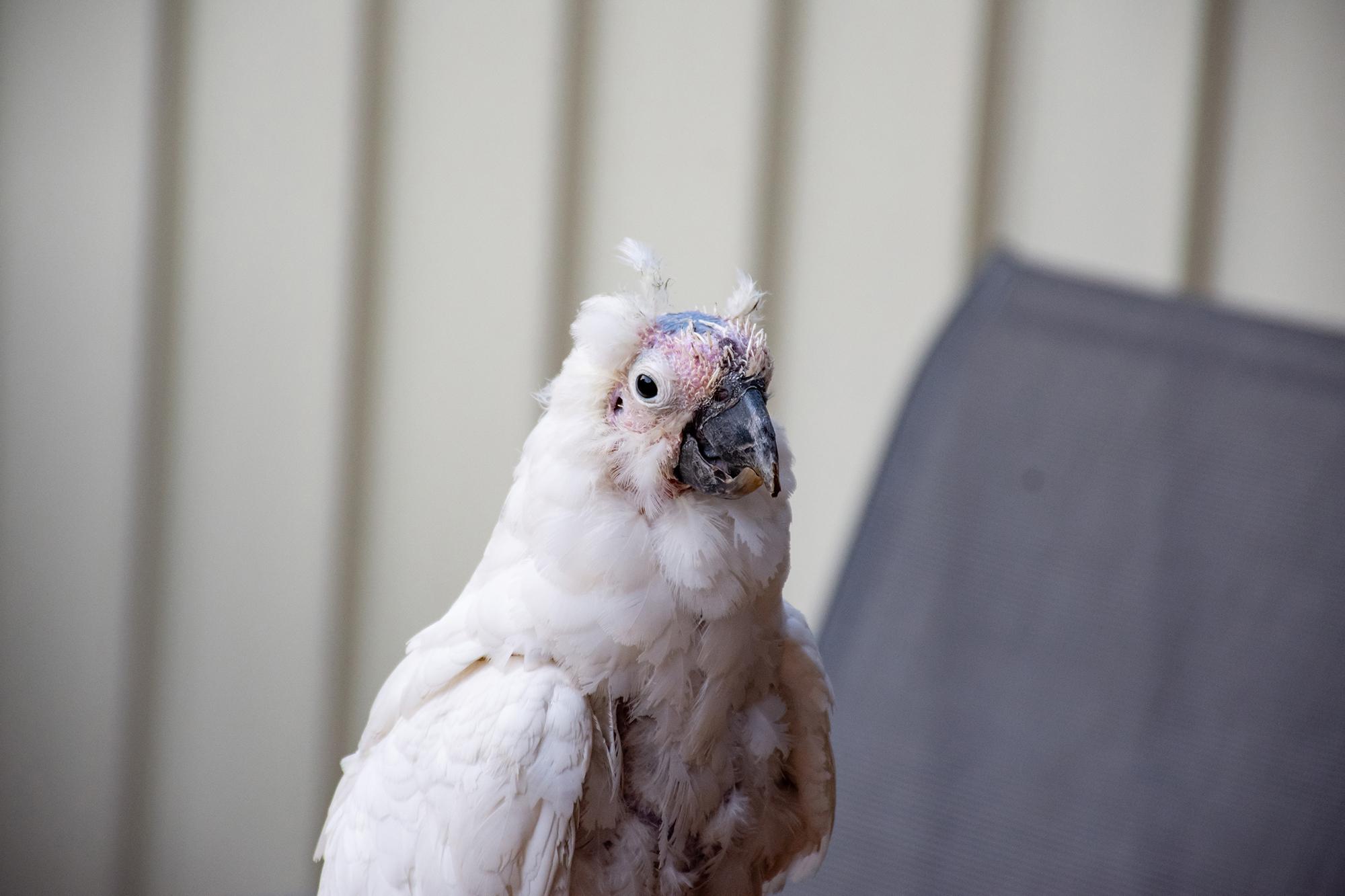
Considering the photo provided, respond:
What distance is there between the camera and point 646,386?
70 centimetres

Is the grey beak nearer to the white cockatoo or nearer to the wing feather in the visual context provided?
the white cockatoo

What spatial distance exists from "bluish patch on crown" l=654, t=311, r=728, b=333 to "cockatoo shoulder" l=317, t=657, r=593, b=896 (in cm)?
26

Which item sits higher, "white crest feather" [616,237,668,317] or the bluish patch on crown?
"white crest feather" [616,237,668,317]

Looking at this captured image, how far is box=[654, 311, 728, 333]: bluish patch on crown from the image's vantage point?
0.70 meters

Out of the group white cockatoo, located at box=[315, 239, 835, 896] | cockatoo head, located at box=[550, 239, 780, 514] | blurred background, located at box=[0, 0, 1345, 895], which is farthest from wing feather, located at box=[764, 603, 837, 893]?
blurred background, located at box=[0, 0, 1345, 895]

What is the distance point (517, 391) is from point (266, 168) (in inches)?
17.8

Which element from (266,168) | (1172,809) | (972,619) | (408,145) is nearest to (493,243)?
(408,145)

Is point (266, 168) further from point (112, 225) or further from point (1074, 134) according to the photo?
point (1074, 134)

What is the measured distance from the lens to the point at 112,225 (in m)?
1.32

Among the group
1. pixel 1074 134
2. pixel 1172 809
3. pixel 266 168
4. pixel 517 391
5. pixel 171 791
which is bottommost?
pixel 171 791

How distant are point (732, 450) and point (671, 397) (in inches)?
A: 2.2

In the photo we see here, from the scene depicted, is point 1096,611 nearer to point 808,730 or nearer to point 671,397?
point 808,730

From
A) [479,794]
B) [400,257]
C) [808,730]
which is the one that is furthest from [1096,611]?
[400,257]

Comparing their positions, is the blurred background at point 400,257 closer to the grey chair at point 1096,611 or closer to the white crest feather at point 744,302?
the grey chair at point 1096,611
